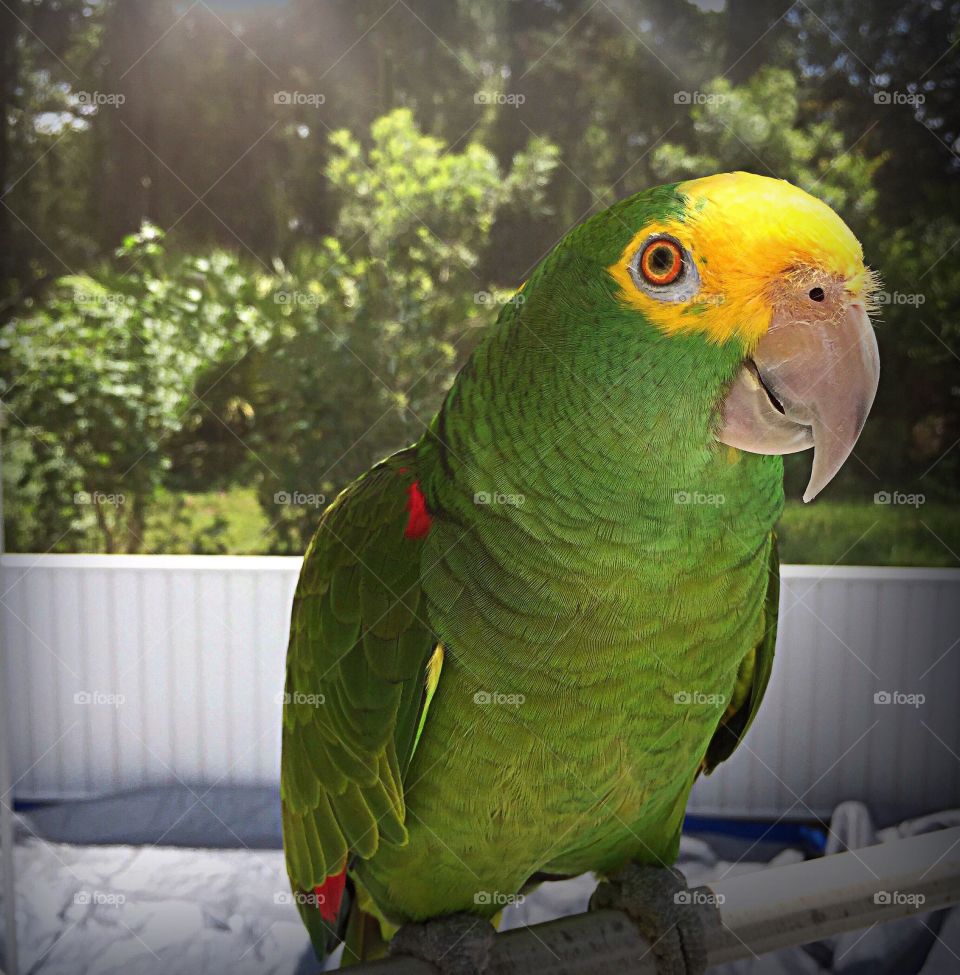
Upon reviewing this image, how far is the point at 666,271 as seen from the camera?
2.37ft

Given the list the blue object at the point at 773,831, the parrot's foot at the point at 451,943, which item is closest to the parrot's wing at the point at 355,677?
the parrot's foot at the point at 451,943

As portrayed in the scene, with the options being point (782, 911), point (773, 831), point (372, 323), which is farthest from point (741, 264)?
point (773, 831)

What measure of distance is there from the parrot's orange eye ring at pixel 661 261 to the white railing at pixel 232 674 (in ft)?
4.52

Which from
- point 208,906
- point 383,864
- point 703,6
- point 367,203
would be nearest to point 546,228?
point 367,203

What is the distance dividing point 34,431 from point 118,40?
86cm

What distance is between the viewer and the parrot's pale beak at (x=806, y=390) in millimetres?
721

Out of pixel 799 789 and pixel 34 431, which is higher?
pixel 34 431

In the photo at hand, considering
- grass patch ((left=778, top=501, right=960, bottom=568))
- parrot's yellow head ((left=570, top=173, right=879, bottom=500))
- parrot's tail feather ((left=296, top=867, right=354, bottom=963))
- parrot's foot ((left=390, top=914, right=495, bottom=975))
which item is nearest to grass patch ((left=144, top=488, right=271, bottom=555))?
parrot's tail feather ((left=296, top=867, right=354, bottom=963))

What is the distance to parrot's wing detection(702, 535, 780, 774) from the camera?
1.03 m

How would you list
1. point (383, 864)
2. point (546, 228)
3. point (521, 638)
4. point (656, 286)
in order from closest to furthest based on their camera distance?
point (656, 286)
point (521, 638)
point (383, 864)
point (546, 228)

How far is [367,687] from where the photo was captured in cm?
91

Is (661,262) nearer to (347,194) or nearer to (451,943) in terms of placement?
(451,943)

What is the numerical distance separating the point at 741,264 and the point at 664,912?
0.74 metres

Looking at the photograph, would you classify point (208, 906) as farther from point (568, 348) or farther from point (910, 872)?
point (568, 348)
